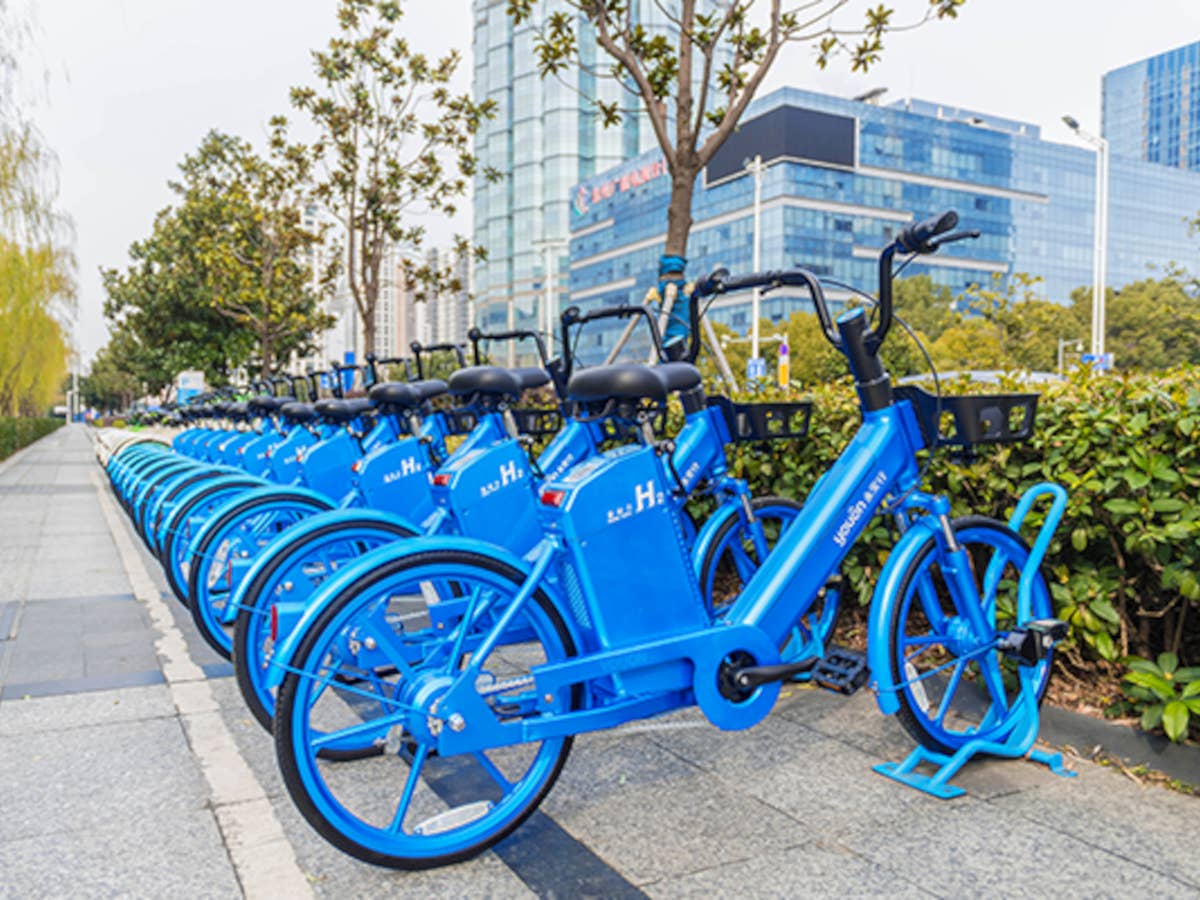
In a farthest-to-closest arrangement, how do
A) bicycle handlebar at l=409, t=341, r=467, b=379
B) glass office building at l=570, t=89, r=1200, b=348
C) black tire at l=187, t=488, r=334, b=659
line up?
glass office building at l=570, t=89, r=1200, b=348 → bicycle handlebar at l=409, t=341, r=467, b=379 → black tire at l=187, t=488, r=334, b=659

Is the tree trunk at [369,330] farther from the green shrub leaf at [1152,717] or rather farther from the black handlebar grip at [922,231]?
the green shrub leaf at [1152,717]

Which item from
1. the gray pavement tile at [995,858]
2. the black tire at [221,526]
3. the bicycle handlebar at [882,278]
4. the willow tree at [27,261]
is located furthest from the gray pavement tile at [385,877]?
the willow tree at [27,261]

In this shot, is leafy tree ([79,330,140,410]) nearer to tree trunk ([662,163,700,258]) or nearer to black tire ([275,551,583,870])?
tree trunk ([662,163,700,258])

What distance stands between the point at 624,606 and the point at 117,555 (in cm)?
→ 685

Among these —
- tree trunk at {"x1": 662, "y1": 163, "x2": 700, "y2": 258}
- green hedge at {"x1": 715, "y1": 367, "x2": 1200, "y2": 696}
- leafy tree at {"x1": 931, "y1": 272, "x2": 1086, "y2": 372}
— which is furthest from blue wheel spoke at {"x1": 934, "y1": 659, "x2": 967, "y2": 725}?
leafy tree at {"x1": 931, "y1": 272, "x2": 1086, "y2": 372}

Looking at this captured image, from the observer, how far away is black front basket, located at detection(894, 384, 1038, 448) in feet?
9.88

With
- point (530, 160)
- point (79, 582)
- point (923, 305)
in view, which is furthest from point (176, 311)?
point (530, 160)

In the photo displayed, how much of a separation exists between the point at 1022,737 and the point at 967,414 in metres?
1.07

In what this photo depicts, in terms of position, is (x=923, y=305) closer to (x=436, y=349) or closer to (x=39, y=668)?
(x=436, y=349)

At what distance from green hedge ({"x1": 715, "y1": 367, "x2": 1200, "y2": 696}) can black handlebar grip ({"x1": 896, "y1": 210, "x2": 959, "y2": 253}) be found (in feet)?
3.11

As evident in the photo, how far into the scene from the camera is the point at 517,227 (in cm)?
9394

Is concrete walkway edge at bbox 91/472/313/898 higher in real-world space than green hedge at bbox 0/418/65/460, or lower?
lower

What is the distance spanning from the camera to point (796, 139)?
61594mm

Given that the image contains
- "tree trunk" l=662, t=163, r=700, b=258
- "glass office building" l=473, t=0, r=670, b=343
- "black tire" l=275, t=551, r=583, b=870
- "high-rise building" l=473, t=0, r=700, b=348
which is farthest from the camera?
"glass office building" l=473, t=0, r=670, b=343
